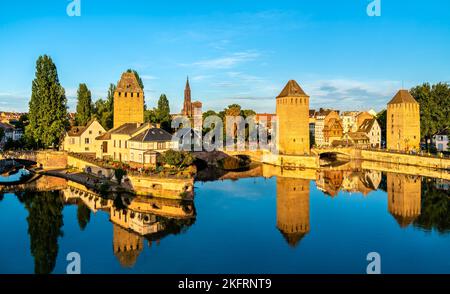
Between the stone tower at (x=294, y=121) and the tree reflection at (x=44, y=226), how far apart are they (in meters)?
29.4

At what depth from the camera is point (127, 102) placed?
1775 inches

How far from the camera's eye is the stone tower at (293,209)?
20869 mm

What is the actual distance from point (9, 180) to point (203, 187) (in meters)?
17.5

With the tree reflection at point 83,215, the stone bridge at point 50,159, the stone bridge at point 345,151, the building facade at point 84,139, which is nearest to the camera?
the tree reflection at point 83,215

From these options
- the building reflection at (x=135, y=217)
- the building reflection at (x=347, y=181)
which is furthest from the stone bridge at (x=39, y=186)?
the building reflection at (x=347, y=181)

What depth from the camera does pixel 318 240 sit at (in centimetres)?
1950

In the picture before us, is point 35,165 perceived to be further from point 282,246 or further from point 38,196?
point 282,246

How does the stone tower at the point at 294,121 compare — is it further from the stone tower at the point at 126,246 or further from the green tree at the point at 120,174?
the stone tower at the point at 126,246

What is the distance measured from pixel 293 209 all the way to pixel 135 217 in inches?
394

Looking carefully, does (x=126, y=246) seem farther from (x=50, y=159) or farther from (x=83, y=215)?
(x=50, y=159)

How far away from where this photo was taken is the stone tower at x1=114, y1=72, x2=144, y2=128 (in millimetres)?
44906

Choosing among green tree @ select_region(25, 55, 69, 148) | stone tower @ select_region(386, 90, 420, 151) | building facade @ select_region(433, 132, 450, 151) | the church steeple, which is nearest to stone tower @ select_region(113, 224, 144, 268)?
green tree @ select_region(25, 55, 69, 148)

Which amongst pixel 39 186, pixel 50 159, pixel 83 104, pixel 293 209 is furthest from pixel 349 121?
pixel 39 186
